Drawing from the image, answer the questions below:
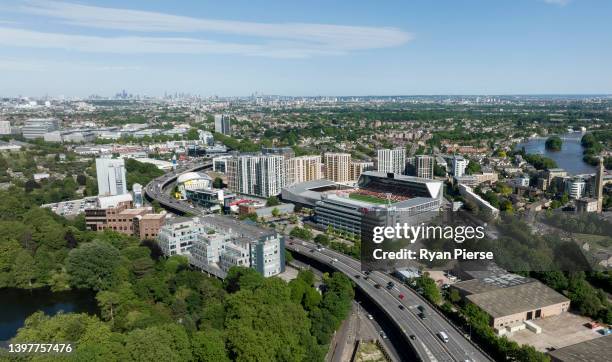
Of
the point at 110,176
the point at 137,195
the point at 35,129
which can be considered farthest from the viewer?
the point at 35,129

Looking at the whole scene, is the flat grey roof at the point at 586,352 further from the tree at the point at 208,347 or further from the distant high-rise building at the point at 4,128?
the distant high-rise building at the point at 4,128

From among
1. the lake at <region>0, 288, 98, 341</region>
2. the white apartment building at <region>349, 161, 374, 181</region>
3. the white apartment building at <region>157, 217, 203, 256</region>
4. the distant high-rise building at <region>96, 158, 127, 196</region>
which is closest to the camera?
the lake at <region>0, 288, 98, 341</region>

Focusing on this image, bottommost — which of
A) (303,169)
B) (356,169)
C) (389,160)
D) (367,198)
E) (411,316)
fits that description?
(411,316)

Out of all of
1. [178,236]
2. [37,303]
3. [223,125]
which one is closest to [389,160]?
[178,236]

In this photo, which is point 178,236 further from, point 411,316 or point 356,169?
point 356,169

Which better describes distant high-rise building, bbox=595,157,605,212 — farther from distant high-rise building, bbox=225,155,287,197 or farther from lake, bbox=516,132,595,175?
distant high-rise building, bbox=225,155,287,197

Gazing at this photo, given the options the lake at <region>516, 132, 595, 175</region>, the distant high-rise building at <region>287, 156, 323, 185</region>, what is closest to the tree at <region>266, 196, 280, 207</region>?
the distant high-rise building at <region>287, 156, 323, 185</region>

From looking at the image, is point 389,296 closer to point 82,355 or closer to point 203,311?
point 203,311

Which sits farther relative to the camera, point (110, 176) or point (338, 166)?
point (338, 166)
